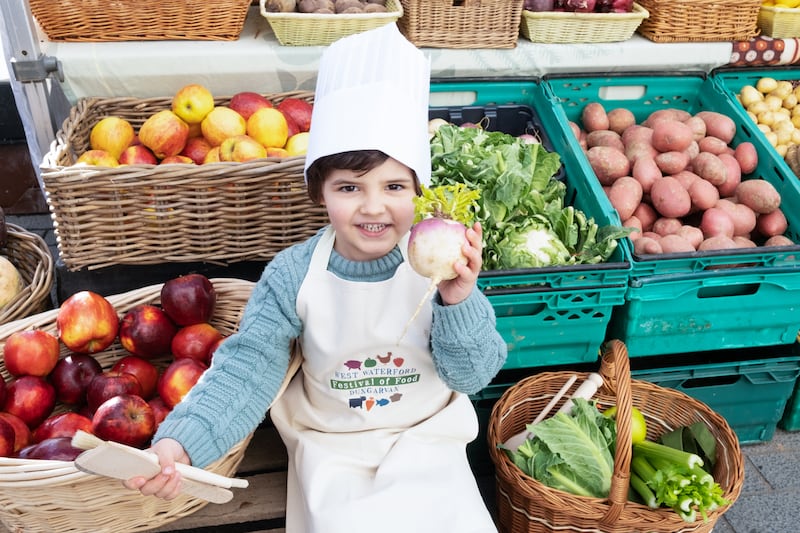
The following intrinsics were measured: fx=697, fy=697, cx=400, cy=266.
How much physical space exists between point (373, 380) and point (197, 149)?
1.35 meters

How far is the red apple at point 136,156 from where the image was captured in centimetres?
246

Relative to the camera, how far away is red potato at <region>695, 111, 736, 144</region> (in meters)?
2.98

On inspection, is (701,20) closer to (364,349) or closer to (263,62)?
(263,62)

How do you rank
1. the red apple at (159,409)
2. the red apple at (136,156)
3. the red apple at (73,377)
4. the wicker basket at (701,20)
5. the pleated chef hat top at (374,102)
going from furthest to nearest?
the wicker basket at (701,20) → the red apple at (136,156) → the red apple at (73,377) → the red apple at (159,409) → the pleated chef hat top at (374,102)

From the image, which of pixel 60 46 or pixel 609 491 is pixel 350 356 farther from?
pixel 60 46

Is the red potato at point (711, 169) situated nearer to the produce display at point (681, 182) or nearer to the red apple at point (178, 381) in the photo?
the produce display at point (681, 182)

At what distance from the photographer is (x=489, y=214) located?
96.3 inches

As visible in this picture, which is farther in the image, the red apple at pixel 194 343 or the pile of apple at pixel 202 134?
the pile of apple at pixel 202 134

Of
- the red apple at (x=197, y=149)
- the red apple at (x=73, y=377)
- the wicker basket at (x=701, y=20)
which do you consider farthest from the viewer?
the wicker basket at (x=701, y=20)

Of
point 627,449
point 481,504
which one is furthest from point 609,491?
point 481,504

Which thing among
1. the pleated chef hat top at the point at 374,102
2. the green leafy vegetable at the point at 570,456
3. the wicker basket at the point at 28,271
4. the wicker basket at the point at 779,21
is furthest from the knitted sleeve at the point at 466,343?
the wicker basket at the point at 779,21

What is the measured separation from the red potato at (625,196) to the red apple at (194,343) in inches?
62.9

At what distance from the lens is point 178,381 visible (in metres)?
1.88

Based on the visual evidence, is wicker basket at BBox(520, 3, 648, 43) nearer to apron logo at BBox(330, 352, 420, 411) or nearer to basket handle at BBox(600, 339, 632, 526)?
basket handle at BBox(600, 339, 632, 526)
